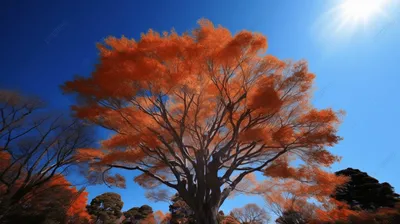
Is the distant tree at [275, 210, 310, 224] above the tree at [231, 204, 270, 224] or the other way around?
the other way around

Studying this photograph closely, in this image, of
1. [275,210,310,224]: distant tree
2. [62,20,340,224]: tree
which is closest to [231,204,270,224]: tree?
[275,210,310,224]: distant tree

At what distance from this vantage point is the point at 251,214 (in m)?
20.9

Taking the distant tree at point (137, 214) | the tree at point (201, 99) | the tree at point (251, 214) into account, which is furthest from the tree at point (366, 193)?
the distant tree at point (137, 214)

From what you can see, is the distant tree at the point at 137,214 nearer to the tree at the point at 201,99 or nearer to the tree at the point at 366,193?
the tree at the point at 201,99

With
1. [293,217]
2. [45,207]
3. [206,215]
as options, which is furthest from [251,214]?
[45,207]

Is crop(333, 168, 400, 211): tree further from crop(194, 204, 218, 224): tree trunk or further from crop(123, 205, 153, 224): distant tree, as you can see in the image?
crop(123, 205, 153, 224): distant tree

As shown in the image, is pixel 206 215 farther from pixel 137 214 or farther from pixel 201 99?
pixel 137 214

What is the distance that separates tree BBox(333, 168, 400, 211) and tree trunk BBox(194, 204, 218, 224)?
29.3 ft

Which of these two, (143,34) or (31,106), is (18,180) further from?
(143,34)

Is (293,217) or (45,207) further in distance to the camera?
(293,217)

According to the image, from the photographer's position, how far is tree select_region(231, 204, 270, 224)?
19984 millimetres

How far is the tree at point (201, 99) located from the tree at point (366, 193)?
287 inches

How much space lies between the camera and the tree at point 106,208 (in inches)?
935

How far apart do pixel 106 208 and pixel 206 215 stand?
79.8ft
